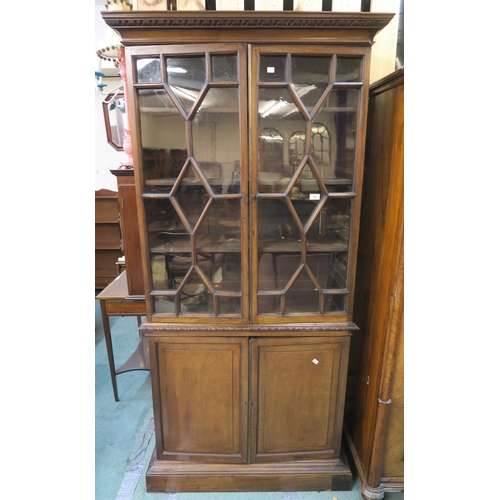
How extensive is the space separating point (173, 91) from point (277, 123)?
405 mm

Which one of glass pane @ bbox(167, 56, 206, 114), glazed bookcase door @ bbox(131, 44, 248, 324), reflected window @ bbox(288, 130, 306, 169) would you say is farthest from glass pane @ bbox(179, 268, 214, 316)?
glass pane @ bbox(167, 56, 206, 114)

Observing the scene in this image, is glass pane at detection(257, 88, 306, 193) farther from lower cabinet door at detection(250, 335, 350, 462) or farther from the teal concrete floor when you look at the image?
the teal concrete floor

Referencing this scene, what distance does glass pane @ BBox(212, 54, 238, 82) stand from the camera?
3.83 feet

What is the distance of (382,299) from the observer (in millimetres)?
1309

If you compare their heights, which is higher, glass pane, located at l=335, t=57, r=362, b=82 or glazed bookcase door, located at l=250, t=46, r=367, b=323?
glass pane, located at l=335, t=57, r=362, b=82

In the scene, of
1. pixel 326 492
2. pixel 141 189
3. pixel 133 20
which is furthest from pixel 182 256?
pixel 326 492

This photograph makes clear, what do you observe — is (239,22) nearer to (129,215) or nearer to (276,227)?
(276,227)

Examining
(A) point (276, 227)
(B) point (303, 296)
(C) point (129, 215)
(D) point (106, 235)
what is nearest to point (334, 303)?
(B) point (303, 296)

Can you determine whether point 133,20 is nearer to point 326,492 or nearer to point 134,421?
point 134,421

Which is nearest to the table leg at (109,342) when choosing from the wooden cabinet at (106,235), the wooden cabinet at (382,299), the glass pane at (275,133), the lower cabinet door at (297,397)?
the lower cabinet door at (297,397)

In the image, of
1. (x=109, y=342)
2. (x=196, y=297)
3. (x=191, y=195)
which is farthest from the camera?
(x=109, y=342)

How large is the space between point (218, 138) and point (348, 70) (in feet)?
1.76

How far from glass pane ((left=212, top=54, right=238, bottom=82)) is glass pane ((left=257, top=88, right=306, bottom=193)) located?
0.12 m

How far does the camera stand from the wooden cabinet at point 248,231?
3.77 feet
